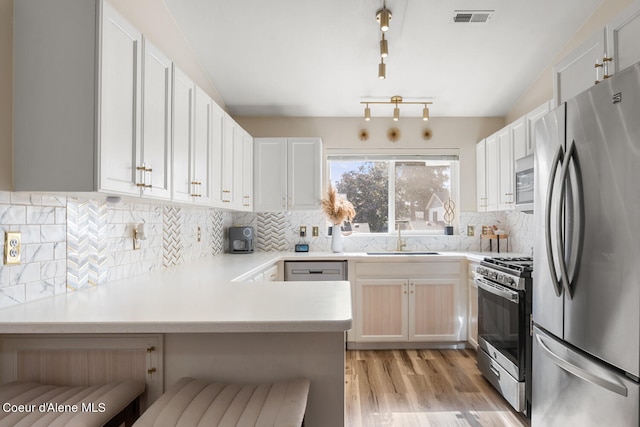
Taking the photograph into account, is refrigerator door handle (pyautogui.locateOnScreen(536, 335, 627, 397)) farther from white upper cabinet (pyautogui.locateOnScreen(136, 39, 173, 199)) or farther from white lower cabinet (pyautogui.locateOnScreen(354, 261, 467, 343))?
white upper cabinet (pyautogui.locateOnScreen(136, 39, 173, 199))

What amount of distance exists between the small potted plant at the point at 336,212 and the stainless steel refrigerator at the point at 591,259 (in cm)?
209

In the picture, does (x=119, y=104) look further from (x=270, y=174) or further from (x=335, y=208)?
(x=335, y=208)

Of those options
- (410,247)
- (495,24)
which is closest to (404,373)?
(410,247)

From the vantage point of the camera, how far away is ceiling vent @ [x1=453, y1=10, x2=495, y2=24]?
255cm

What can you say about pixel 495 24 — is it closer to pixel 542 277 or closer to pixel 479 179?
pixel 479 179

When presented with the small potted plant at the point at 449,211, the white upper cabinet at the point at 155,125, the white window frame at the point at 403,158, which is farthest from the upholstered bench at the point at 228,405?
the small potted plant at the point at 449,211

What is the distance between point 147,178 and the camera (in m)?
1.72

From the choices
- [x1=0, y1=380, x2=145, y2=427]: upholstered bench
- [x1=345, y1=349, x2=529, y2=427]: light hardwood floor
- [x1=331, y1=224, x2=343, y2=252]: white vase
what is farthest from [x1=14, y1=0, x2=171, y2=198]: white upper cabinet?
[x1=331, y1=224, x2=343, y2=252]: white vase

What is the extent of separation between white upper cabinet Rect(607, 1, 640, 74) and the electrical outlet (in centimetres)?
271

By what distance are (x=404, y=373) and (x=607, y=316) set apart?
6.07 feet

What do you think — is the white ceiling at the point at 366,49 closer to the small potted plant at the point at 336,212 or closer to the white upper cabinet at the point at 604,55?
the white upper cabinet at the point at 604,55

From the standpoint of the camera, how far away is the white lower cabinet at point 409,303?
11.4 ft

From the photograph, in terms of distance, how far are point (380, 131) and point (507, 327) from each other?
2.39 metres

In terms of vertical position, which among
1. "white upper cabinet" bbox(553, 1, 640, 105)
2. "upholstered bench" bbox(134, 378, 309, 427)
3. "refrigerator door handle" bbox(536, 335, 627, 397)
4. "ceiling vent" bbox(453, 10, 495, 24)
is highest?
"ceiling vent" bbox(453, 10, 495, 24)
